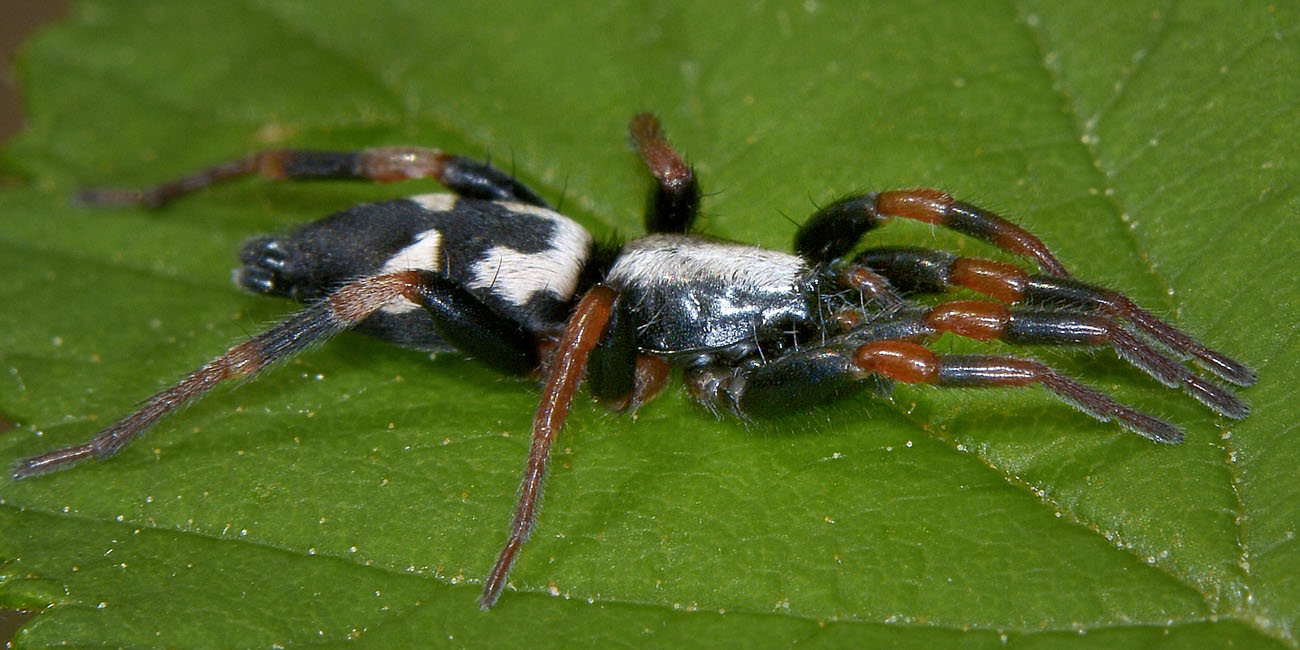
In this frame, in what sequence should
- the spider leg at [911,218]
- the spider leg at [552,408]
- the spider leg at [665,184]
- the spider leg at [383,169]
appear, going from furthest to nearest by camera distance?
the spider leg at [383,169]
the spider leg at [665,184]
the spider leg at [911,218]
the spider leg at [552,408]

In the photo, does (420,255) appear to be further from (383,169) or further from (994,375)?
(994,375)

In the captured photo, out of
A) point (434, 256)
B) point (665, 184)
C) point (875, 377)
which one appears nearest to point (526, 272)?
point (434, 256)

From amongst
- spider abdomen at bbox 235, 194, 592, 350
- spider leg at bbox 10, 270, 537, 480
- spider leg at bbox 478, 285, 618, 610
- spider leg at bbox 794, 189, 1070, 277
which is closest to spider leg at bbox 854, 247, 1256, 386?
spider leg at bbox 794, 189, 1070, 277

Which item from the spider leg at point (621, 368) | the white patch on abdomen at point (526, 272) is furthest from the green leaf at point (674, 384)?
the white patch on abdomen at point (526, 272)

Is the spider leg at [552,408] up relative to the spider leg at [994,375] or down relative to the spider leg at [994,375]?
down

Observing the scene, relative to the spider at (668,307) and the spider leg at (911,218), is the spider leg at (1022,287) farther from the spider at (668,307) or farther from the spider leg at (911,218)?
the spider leg at (911,218)
